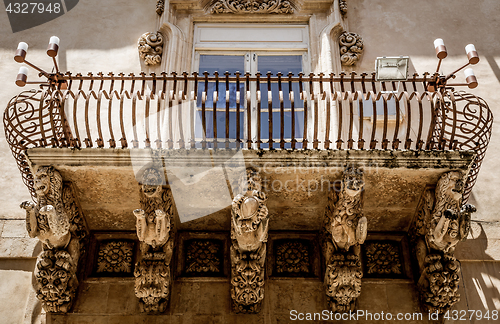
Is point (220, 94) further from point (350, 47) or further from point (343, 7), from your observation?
point (343, 7)

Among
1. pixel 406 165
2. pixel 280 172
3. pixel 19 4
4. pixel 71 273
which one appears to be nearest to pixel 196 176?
pixel 280 172

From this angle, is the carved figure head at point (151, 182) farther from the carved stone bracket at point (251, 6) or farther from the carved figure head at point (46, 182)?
the carved stone bracket at point (251, 6)

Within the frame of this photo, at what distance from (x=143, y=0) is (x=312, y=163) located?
13.1 ft

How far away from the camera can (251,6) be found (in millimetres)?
8039

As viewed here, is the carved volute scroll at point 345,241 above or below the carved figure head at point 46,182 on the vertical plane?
below

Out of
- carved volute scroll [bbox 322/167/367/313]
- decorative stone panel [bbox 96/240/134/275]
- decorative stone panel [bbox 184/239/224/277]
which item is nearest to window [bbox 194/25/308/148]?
decorative stone panel [bbox 184/239/224/277]

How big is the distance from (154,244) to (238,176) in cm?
108

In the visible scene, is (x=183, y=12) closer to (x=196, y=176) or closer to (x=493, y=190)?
(x=196, y=176)

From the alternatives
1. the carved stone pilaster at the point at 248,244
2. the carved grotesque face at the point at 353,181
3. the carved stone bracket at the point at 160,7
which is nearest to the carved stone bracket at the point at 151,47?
the carved stone bracket at the point at 160,7

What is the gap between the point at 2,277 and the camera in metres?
6.18

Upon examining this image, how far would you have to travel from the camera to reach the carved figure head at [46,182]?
18.5ft

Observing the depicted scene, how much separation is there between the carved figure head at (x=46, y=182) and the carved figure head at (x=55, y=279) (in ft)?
2.13

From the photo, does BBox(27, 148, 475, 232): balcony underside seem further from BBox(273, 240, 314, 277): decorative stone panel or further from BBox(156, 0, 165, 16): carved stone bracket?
BBox(156, 0, 165, 16): carved stone bracket

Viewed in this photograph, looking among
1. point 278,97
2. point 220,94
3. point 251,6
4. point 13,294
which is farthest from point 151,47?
point 13,294
